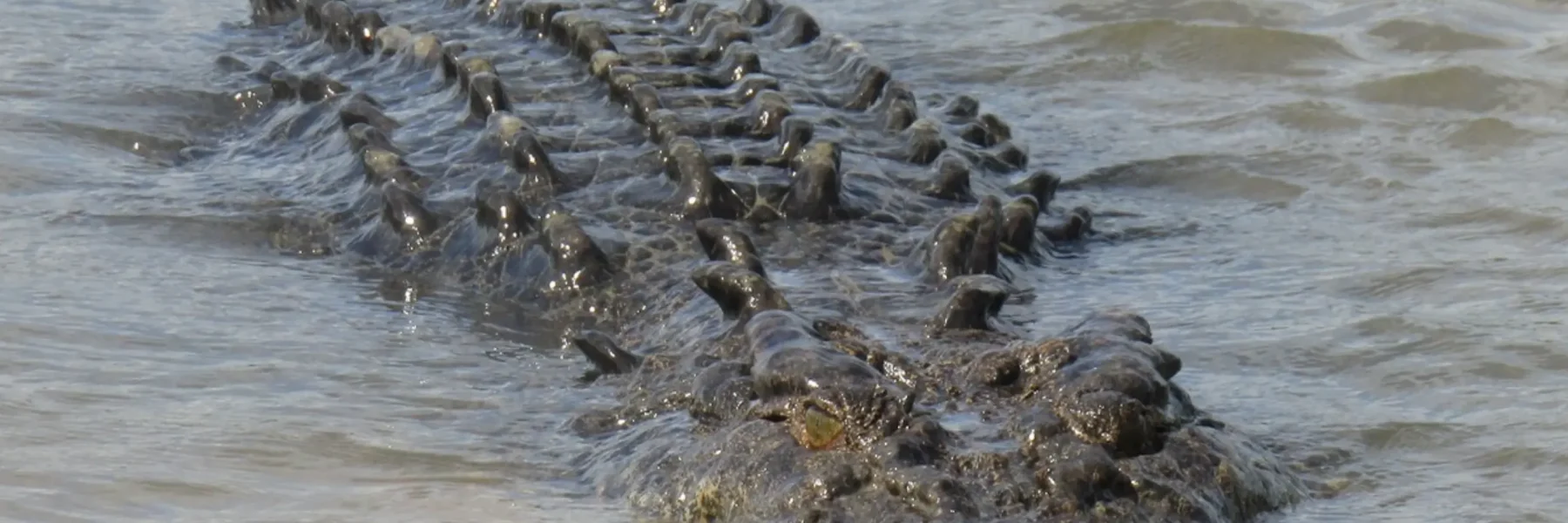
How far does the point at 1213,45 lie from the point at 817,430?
252 inches

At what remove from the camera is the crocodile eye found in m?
3.94

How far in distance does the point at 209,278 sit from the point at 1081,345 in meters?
3.32

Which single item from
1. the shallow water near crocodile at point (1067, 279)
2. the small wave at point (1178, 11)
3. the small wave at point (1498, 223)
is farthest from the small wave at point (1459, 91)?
the small wave at point (1498, 223)

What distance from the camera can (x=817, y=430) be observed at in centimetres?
396

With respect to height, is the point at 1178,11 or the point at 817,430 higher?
the point at 817,430

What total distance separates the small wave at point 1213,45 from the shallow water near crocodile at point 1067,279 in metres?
0.02

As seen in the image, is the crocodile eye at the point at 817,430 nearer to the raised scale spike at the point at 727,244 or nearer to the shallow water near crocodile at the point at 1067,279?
the shallow water near crocodile at the point at 1067,279

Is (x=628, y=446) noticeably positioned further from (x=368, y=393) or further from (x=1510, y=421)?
(x=1510, y=421)

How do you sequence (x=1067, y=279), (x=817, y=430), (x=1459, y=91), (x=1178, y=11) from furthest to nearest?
(x=1178, y=11), (x=1459, y=91), (x=1067, y=279), (x=817, y=430)

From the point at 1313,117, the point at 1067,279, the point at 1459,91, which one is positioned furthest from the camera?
the point at 1459,91

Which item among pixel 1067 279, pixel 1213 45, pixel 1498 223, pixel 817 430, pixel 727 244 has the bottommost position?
pixel 1213 45

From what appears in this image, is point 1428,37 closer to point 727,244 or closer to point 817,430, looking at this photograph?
point 727,244

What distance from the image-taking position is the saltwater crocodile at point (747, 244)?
393cm

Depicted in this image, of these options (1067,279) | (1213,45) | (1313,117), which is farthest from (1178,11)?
(1067,279)
